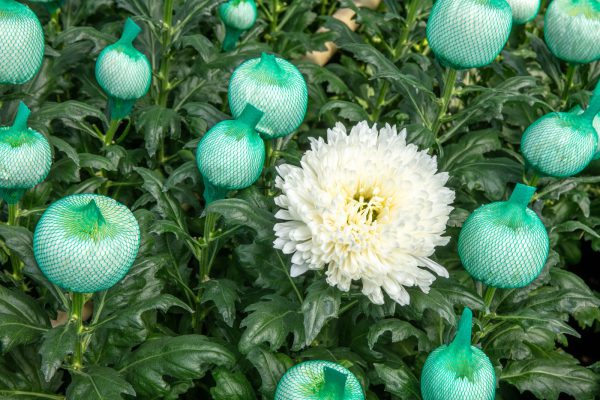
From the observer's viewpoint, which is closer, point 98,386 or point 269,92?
point 98,386

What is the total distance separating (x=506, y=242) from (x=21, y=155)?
111 cm

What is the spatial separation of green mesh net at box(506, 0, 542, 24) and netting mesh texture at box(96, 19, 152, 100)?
3.85ft

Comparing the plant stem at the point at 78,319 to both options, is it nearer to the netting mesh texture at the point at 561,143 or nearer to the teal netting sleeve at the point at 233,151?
the teal netting sleeve at the point at 233,151

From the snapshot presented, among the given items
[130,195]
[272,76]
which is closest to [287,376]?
[272,76]

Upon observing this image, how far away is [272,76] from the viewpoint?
1.95 meters

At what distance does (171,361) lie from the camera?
1.93 meters

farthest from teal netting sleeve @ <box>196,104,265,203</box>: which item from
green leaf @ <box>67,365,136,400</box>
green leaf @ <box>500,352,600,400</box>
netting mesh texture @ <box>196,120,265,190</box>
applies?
green leaf @ <box>500,352,600,400</box>

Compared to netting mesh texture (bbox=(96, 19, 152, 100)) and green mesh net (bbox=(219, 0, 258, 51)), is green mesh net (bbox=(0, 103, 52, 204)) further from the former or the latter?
green mesh net (bbox=(219, 0, 258, 51))

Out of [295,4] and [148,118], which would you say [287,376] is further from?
[295,4]

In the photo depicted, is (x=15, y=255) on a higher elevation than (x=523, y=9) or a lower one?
lower

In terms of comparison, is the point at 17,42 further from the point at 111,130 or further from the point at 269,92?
the point at 269,92

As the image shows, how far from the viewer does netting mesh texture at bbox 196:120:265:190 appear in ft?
6.01

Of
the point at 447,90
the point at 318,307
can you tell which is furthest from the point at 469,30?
the point at 318,307

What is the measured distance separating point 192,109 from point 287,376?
1.02m
